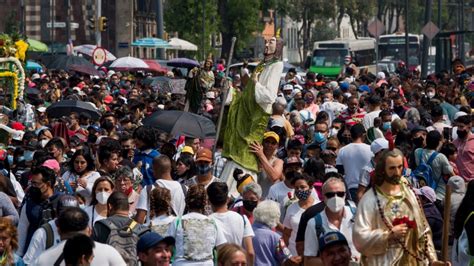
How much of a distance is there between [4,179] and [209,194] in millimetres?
2925

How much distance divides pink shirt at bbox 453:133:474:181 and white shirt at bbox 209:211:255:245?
6212mm

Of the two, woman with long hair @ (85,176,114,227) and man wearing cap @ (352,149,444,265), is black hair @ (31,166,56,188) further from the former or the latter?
man wearing cap @ (352,149,444,265)

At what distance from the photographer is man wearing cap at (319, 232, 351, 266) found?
11.2 metres

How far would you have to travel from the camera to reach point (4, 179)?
1533 cm

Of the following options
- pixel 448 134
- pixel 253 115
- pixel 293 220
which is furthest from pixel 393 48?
pixel 293 220

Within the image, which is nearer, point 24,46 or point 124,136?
point 124,136

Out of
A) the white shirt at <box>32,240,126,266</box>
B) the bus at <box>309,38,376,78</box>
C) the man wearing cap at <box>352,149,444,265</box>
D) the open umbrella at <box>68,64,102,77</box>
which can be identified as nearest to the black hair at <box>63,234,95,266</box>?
the white shirt at <box>32,240,126,266</box>

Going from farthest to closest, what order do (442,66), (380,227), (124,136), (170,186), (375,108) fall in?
(442,66)
(375,108)
(124,136)
(170,186)
(380,227)

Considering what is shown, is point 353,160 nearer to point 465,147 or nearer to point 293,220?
point 465,147

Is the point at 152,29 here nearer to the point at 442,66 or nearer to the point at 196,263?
the point at 442,66

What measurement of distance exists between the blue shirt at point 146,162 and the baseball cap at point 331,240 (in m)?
4.79

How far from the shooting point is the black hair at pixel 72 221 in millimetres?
11023

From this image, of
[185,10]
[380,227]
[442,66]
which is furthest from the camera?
[185,10]

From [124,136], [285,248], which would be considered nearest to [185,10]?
[124,136]
